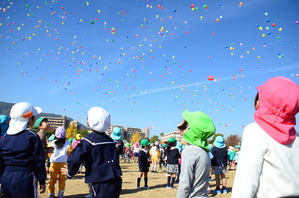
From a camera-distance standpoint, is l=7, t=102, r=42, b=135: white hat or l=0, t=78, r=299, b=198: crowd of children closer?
l=0, t=78, r=299, b=198: crowd of children

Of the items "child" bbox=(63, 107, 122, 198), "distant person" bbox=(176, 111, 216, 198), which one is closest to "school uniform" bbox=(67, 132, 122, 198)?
"child" bbox=(63, 107, 122, 198)

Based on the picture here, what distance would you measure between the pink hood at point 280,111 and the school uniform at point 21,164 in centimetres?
304

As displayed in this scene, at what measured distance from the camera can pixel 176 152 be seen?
9.09 metres

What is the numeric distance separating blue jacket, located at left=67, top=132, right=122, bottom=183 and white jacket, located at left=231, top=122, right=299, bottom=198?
83.2 inches

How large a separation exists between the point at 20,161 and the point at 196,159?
7.91 ft

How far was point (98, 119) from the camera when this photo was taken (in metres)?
3.48

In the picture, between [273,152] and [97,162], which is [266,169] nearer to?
[273,152]

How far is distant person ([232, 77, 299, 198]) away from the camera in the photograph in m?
1.56

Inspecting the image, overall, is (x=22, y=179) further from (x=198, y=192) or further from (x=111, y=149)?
(x=198, y=192)

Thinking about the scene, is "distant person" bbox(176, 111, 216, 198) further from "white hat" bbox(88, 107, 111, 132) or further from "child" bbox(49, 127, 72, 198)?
"child" bbox(49, 127, 72, 198)

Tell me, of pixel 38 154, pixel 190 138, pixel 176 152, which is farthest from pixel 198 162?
pixel 176 152

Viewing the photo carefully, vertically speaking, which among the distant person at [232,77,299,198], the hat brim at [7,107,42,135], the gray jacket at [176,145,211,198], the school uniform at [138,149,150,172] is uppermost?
the hat brim at [7,107,42,135]

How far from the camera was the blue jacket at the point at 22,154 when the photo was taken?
10.8ft

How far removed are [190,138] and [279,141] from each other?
1.53 metres
